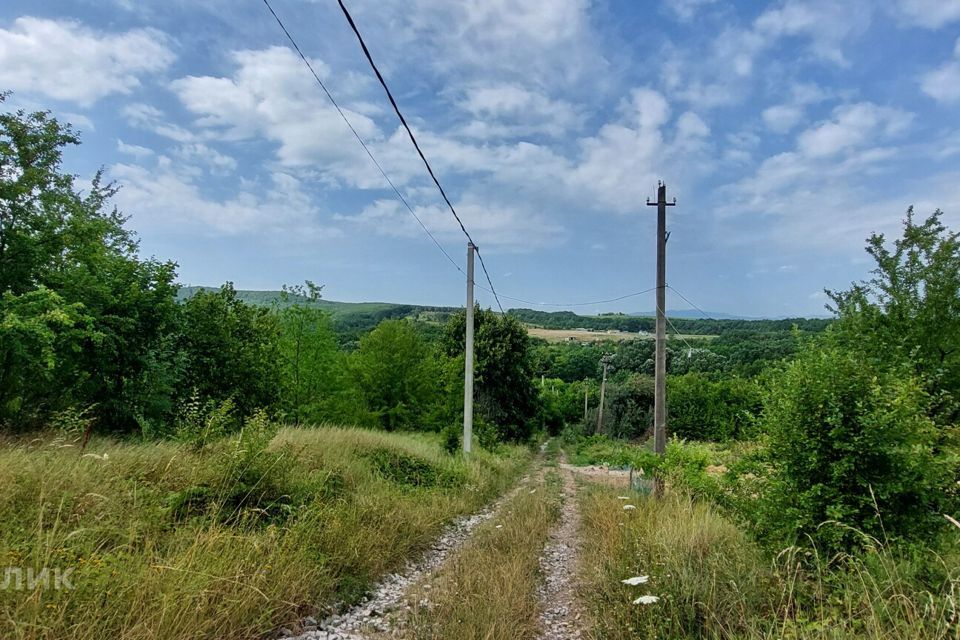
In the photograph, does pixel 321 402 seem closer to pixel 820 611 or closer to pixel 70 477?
pixel 70 477

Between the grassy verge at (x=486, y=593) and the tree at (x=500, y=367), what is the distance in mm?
25390

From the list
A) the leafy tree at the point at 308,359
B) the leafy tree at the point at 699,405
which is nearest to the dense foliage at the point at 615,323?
the leafy tree at the point at 308,359

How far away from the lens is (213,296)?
1363 cm

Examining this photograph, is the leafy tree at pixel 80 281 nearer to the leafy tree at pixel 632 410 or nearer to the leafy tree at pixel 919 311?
the leafy tree at pixel 919 311

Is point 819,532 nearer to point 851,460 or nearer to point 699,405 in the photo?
point 851,460

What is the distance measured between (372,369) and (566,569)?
18309 mm

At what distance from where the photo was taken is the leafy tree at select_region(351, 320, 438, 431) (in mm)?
23312

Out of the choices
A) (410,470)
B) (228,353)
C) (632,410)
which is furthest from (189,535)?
(632,410)

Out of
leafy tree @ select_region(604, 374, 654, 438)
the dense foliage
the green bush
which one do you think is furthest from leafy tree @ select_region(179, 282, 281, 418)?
leafy tree @ select_region(604, 374, 654, 438)

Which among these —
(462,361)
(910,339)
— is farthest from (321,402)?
(910,339)

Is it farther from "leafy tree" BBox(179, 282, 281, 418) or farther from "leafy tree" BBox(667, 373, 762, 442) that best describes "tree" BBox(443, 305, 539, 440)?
"leafy tree" BBox(667, 373, 762, 442)

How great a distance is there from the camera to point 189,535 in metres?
4.30

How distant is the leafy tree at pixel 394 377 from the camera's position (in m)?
23.3

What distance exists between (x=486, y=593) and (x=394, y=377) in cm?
2006
